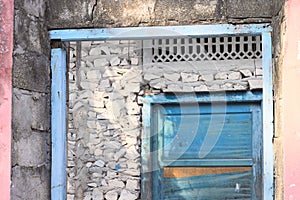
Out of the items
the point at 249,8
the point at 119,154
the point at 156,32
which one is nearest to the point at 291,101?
the point at 249,8

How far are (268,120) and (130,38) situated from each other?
72 cm

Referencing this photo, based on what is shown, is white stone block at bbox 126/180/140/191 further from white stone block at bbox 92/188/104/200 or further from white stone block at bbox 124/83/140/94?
white stone block at bbox 124/83/140/94

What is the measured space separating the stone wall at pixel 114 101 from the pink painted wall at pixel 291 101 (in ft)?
8.94

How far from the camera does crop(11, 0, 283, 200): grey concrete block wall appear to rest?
2842mm

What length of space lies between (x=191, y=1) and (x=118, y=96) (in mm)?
2674

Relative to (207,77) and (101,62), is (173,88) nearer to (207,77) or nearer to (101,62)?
(207,77)

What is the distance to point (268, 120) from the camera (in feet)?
9.41

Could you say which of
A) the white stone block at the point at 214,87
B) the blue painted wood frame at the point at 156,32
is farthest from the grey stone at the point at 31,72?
the white stone block at the point at 214,87

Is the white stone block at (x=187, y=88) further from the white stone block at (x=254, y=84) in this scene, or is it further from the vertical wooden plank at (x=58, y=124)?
the vertical wooden plank at (x=58, y=124)

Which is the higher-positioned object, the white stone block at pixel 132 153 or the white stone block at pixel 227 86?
the white stone block at pixel 227 86

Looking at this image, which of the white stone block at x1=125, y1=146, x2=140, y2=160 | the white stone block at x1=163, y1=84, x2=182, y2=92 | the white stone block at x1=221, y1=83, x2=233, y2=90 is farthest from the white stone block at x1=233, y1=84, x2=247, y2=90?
the white stone block at x1=125, y1=146, x2=140, y2=160

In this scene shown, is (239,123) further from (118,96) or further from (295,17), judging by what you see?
(295,17)

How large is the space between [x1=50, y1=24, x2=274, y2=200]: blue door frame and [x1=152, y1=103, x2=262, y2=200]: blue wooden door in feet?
8.52

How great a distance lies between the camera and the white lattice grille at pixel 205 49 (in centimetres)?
547
